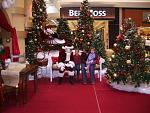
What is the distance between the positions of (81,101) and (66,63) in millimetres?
2832

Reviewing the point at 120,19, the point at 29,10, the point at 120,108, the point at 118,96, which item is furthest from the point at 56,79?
the point at 120,19

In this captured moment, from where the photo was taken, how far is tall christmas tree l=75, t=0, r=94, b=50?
48.8ft

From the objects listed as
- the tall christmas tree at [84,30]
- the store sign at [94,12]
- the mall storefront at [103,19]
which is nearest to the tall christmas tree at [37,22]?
the tall christmas tree at [84,30]

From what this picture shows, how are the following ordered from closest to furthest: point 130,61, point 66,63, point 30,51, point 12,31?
point 130,61, point 12,31, point 66,63, point 30,51

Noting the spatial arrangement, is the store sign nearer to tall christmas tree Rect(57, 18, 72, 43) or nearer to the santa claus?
tall christmas tree Rect(57, 18, 72, 43)

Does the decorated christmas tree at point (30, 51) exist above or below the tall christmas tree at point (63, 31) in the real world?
below

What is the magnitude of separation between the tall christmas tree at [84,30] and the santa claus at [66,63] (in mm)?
3100

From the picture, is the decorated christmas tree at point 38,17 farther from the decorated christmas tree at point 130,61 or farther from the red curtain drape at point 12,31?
the decorated christmas tree at point 130,61

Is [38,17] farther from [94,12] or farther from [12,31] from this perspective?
[94,12]

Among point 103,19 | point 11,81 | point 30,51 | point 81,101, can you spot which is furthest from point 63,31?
point 11,81

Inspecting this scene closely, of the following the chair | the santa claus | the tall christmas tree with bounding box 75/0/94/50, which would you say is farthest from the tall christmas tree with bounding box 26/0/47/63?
the chair

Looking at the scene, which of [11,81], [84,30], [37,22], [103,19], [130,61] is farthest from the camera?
[103,19]

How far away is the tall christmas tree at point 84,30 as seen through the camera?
14.9 m

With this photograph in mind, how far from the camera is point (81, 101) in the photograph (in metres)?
8.84
